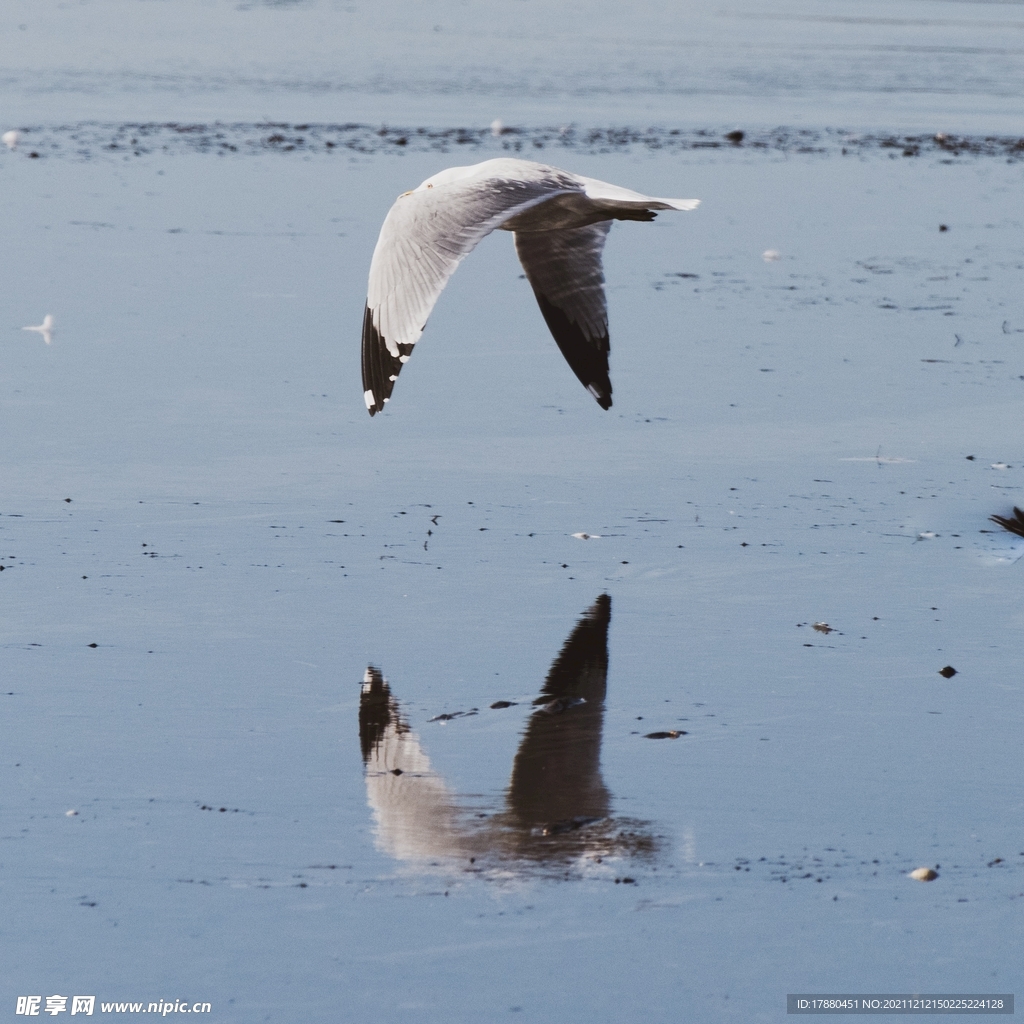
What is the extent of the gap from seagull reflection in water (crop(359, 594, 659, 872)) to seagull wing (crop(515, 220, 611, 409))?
2.86 m

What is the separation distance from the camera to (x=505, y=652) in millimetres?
6078

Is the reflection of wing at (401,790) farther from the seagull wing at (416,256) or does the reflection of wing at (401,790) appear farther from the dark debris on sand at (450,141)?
the dark debris on sand at (450,141)

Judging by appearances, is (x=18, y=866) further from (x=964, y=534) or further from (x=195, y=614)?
(x=964, y=534)

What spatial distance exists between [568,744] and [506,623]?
104 centimetres

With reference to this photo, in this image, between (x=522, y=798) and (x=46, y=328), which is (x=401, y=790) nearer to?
(x=522, y=798)

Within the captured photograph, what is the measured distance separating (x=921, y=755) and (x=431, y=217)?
9.36 feet

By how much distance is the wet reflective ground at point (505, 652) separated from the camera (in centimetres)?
427

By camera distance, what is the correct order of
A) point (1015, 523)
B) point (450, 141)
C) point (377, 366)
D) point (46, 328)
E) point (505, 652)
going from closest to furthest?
1. point (505, 652)
2. point (377, 366)
3. point (1015, 523)
4. point (46, 328)
5. point (450, 141)

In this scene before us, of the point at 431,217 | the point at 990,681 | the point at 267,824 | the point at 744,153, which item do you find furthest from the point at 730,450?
the point at 744,153

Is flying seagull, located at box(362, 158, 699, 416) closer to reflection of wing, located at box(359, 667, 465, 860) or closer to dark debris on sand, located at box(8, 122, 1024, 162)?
reflection of wing, located at box(359, 667, 465, 860)

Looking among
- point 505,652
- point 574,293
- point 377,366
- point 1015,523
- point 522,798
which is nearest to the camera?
point 522,798

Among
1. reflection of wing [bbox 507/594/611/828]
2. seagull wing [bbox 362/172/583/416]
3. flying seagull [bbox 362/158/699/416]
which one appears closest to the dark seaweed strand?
flying seagull [bbox 362/158/699/416]

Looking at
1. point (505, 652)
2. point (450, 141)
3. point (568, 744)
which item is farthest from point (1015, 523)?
point (450, 141)

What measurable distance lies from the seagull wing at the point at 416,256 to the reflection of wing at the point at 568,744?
4.16ft
